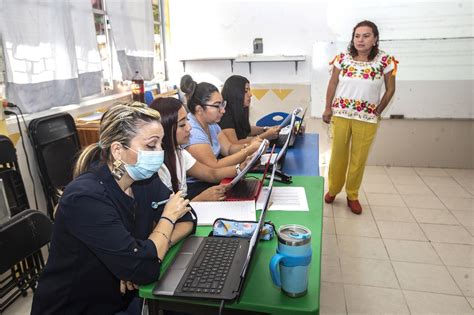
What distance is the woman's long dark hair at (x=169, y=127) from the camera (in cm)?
167

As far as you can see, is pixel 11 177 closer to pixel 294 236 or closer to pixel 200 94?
pixel 200 94

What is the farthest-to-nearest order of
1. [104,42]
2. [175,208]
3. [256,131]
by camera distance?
[104,42]
[256,131]
[175,208]

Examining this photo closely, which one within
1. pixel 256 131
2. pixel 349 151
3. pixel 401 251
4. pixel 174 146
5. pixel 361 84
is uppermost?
pixel 361 84

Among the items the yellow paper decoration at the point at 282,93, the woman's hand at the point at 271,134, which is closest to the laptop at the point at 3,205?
the woman's hand at the point at 271,134

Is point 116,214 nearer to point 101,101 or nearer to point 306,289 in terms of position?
point 306,289

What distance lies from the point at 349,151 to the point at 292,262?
2436 mm

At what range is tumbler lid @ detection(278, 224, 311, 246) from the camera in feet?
3.08

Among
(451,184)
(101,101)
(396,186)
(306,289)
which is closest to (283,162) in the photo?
(306,289)

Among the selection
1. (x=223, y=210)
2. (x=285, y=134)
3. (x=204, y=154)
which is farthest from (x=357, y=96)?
(x=223, y=210)

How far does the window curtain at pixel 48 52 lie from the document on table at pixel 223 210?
1493mm

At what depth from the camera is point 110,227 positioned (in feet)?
3.51

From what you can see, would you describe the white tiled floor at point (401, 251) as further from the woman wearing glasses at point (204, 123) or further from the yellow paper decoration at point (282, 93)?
the yellow paper decoration at point (282, 93)

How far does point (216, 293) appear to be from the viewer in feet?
3.22

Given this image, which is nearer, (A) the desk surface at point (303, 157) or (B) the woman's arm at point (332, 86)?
(A) the desk surface at point (303, 157)
